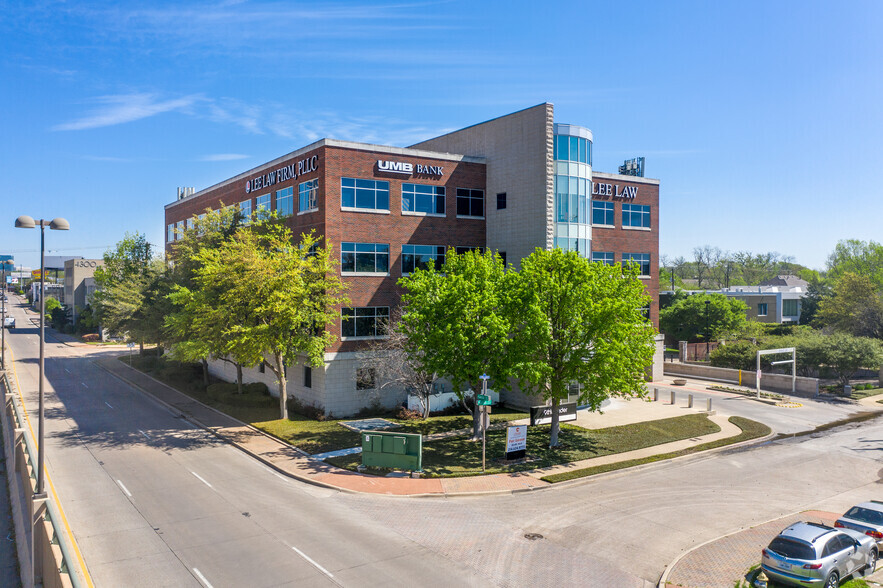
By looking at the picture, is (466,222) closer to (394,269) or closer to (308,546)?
(394,269)

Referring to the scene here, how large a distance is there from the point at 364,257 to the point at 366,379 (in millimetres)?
7780

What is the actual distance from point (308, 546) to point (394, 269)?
23406mm

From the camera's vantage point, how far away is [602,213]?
165 feet

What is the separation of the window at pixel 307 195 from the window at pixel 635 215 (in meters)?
27.7

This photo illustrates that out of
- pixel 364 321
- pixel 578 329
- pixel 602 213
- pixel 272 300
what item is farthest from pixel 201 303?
pixel 602 213

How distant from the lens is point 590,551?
1764 centimetres

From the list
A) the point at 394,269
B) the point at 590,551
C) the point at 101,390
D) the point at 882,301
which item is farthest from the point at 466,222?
the point at 882,301

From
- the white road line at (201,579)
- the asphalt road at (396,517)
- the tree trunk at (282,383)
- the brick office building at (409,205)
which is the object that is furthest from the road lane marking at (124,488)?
the brick office building at (409,205)

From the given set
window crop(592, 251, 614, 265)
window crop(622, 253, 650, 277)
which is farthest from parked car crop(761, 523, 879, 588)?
window crop(622, 253, 650, 277)

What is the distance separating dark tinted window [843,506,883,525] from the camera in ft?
60.8

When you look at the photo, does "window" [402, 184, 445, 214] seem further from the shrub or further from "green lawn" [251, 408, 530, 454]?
"green lawn" [251, 408, 530, 454]

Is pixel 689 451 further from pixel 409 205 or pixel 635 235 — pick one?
pixel 635 235

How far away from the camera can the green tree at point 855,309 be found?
6103 cm

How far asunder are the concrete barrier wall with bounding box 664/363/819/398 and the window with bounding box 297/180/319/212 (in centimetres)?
3910
